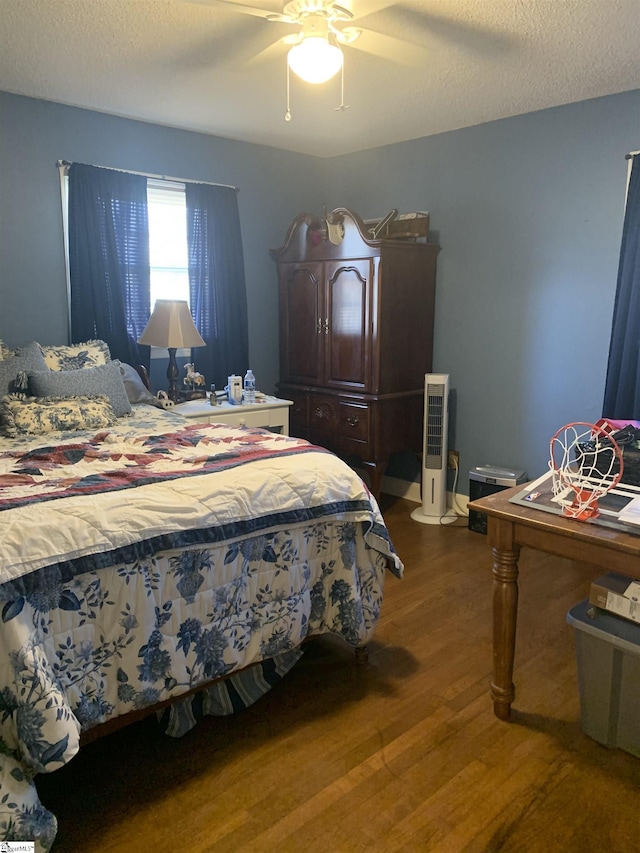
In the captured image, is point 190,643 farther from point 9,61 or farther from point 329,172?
point 329,172

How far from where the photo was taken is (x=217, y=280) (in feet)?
13.7

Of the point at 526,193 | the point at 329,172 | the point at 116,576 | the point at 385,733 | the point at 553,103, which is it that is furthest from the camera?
the point at 329,172

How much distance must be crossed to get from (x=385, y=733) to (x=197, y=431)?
1425 mm

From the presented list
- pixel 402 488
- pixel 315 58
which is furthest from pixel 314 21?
pixel 402 488

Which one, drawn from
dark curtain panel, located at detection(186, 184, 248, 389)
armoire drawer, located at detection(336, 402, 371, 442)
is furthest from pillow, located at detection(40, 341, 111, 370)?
armoire drawer, located at detection(336, 402, 371, 442)

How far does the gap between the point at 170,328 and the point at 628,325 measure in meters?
2.48

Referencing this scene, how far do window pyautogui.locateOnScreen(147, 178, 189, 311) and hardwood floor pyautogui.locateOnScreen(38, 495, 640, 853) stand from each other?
2.55 metres

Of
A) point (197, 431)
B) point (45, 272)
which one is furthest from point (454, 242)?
point (45, 272)

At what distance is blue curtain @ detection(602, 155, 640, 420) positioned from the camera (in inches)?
122

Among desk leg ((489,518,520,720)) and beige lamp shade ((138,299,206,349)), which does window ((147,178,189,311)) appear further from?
desk leg ((489,518,520,720))

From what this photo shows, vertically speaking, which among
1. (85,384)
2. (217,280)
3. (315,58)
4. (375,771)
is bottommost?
(375,771)

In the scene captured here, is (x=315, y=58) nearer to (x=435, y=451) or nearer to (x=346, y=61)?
Result: (x=346, y=61)

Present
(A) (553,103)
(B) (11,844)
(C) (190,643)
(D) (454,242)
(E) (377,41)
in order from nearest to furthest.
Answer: (B) (11,844)
(C) (190,643)
(E) (377,41)
(A) (553,103)
(D) (454,242)

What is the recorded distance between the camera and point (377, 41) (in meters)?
2.55
